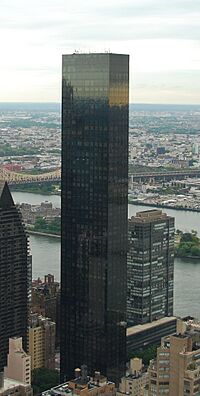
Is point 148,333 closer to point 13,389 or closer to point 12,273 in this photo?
point 12,273

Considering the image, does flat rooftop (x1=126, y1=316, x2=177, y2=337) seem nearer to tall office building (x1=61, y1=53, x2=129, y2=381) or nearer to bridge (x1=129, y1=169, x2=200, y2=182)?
tall office building (x1=61, y1=53, x2=129, y2=381)

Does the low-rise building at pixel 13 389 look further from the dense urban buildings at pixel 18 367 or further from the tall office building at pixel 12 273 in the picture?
the tall office building at pixel 12 273

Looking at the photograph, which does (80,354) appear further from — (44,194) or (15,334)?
(44,194)

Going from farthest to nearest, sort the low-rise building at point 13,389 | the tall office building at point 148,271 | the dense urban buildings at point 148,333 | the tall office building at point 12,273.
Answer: the tall office building at point 148,271
the dense urban buildings at point 148,333
the tall office building at point 12,273
the low-rise building at point 13,389

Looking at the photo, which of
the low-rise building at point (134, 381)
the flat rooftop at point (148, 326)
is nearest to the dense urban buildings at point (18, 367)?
the low-rise building at point (134, 381)

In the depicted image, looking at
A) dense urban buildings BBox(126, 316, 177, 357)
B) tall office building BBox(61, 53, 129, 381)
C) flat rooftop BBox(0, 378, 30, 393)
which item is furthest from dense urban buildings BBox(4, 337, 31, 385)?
dense urban buildings BBox(126, 316, 177, 357)

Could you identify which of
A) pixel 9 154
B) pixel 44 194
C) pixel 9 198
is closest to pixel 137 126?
pixel 9 154

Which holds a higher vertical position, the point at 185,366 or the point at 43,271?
the point at 185,366
